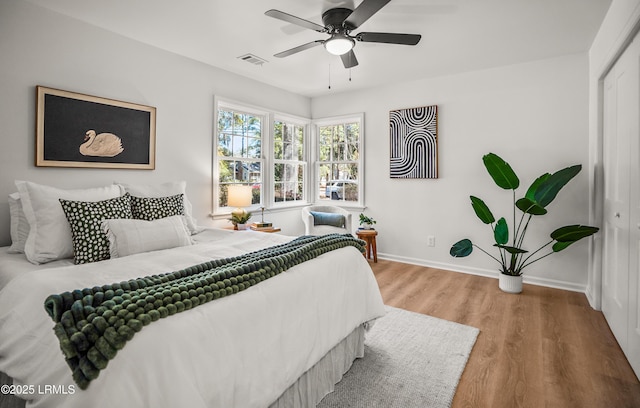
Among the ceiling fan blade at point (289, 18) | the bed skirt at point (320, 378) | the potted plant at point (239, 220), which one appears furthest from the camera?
the potted plant at point (239, 220)

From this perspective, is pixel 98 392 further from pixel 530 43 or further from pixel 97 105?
pixel 530 43

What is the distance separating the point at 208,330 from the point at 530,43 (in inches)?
154

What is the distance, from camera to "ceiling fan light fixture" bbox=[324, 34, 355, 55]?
2.62 metres

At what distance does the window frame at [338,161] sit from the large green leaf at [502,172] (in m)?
1.96

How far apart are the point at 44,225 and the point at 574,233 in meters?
4.32

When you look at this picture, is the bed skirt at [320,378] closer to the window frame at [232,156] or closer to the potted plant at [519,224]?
the potted plant at [519,224]

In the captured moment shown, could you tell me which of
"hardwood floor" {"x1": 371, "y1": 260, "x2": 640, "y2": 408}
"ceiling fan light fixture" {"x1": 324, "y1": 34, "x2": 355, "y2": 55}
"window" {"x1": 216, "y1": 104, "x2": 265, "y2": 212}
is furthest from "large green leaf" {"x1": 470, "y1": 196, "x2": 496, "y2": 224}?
"window" {"x1": 216, "y1": 104, "x2": 265, "y2": 212}

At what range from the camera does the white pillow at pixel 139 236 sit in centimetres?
205

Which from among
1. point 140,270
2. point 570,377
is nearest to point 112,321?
point 140,270

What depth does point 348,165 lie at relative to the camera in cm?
529

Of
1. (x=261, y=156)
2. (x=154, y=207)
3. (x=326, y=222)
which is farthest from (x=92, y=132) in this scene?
(x=326, y=222)

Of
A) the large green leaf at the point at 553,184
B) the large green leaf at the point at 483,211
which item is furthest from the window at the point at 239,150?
the large green leaf at the point at 553,184

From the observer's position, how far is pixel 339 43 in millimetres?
2662

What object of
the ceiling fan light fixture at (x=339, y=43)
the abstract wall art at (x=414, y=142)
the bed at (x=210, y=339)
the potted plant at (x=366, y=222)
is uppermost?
the ceiling fan light fixture at (x=339, y=43)
